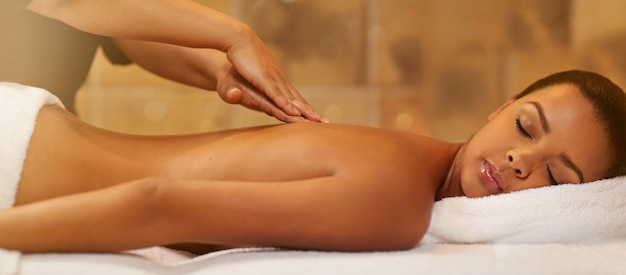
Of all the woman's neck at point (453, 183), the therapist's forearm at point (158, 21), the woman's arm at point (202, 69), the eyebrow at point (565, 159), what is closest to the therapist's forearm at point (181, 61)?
the woman's arm at point (202, 69)

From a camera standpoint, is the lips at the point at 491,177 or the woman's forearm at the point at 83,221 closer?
the woman's forearm at the point at 83,221

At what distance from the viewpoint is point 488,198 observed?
1.04 metres

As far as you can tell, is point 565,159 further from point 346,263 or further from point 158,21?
point 158,21

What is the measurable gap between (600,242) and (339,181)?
0.41 metres

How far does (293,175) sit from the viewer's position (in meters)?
0.98

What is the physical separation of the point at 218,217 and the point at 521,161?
0.45m

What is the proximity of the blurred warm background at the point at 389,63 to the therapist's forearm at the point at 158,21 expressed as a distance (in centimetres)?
72

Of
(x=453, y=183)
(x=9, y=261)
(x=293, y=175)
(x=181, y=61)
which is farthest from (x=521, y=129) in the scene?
(x=9, y=261)

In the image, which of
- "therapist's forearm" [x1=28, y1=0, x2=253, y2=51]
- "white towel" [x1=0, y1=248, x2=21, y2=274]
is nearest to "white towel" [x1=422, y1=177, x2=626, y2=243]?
"therapist's forearm" [x1=28, y1=0, x2=253, y2=51]

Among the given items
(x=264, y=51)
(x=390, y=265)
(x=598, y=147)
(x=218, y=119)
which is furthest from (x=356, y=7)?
(x=390, y=265)

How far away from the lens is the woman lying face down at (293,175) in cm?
85

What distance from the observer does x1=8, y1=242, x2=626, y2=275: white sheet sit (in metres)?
0.82

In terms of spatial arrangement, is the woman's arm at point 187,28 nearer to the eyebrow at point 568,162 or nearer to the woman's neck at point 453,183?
the woman's neck at point 453,183

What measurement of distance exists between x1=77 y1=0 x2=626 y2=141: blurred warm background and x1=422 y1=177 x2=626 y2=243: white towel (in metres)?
0.85
